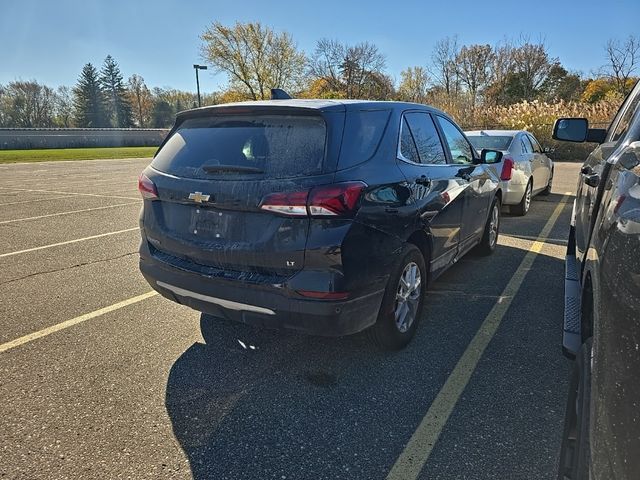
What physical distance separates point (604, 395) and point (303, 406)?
5.98 feet

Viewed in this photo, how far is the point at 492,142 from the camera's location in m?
8.33

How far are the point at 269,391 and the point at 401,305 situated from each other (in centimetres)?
112

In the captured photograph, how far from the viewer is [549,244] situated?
643 centimetres

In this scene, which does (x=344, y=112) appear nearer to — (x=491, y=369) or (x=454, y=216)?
(x=454, y=216)

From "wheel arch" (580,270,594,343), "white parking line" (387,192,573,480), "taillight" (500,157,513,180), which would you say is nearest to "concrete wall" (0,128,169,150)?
"taillight" (500,157,513,180)

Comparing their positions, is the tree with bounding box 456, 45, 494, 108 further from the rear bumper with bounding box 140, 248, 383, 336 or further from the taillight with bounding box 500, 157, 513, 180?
the rear bumper with bounding box 140, 248, 383, 336

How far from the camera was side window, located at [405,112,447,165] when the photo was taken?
145 inches

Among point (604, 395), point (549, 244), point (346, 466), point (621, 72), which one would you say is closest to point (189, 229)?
point (346, 466)

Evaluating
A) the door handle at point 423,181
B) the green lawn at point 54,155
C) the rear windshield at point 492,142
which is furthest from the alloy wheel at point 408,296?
the green lawn at point 54,155

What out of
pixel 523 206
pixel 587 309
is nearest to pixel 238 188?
pixel 587 309

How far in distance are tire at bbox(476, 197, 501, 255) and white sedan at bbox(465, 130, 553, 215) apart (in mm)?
1595

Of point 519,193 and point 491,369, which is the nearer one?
point 491,369

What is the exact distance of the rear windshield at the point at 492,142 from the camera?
321 inches

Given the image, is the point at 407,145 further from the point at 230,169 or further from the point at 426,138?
the point at 230,169
